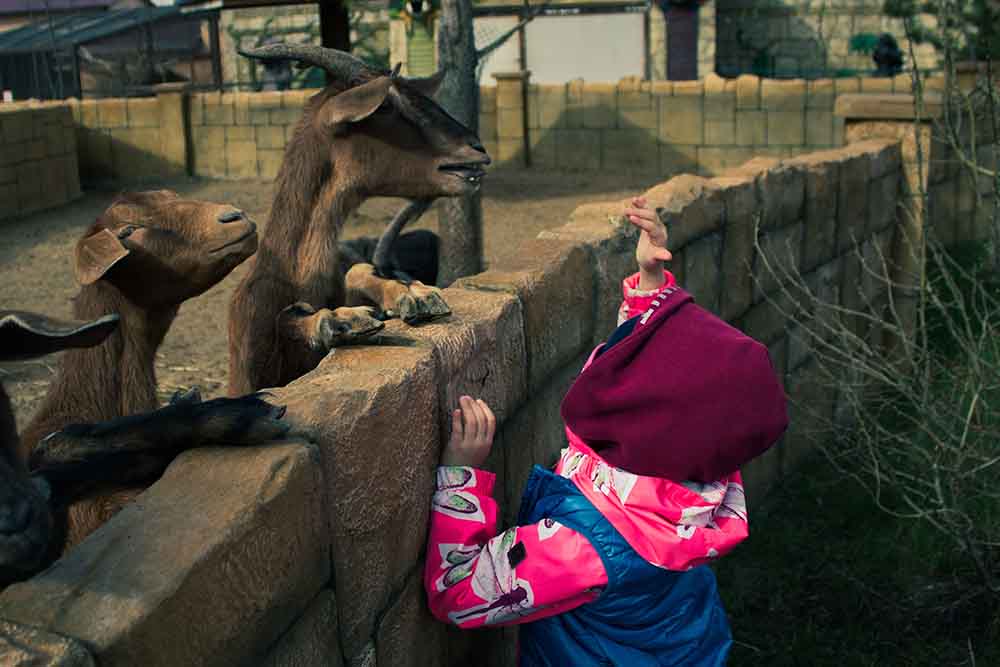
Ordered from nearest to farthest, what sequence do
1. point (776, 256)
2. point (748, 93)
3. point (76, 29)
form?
point (776, 256)
point (748, 93)
point (76, 29)

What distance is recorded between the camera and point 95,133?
15.3 m

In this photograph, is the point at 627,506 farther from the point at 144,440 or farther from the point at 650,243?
the point at 144,440

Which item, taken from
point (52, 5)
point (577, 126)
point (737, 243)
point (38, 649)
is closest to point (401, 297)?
point (38, 649)

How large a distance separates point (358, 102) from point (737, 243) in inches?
106

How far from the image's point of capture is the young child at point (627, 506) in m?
2.41

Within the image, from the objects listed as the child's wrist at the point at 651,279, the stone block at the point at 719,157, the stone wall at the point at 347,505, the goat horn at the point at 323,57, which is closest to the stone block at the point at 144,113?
the stone block at the point at 719,157

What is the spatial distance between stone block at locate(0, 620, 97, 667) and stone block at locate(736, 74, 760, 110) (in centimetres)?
1439

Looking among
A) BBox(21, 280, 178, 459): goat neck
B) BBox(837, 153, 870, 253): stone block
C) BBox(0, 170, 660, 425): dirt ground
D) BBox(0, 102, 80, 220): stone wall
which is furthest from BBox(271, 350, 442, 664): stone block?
BBox(0, 102, 80, 220): stone wall

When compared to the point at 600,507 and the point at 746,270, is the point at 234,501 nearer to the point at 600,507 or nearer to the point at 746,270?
the point at 600,507

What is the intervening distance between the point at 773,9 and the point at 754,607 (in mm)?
24192

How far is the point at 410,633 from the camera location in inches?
103

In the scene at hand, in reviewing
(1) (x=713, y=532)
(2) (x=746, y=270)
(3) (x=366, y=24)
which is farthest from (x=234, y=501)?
(3) (x=366, y=24)

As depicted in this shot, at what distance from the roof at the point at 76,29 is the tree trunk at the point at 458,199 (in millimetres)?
13169

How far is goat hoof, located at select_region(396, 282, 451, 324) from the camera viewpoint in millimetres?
2848
